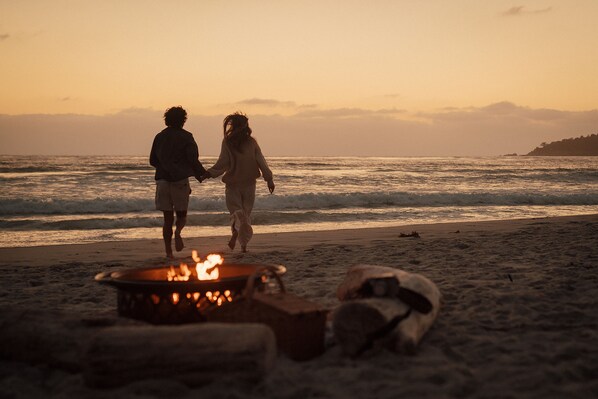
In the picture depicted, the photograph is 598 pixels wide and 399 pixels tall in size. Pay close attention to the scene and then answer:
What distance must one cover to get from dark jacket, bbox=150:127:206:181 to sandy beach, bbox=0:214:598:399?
136cm

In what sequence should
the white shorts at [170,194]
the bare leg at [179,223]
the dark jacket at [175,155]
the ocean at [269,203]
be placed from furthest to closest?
the ocean at [269,203] → the bare leg at [179,223] → the white shorts at [170,194] → the dark jacket at [175,155]

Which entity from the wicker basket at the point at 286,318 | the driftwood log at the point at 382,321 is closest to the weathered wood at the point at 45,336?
the wicker basket at the point at 286,318

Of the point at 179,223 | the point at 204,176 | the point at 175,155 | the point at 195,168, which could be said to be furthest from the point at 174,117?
the point at 179,223

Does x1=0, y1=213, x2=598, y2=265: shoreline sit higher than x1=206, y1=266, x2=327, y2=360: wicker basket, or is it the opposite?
x1=206, y1=266, x2=327, y2=360: wicker basket

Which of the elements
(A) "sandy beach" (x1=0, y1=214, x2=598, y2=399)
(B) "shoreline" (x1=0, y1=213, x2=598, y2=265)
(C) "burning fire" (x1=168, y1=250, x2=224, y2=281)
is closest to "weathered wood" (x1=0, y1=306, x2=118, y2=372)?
(A) "sandy beach" (x1=0, y1=214, x2=598, y2=399)

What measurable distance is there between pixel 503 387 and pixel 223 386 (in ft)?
5.14

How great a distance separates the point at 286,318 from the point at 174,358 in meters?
0.83

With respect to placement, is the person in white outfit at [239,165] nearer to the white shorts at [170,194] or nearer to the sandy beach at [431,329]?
the white shorts at [170,194]

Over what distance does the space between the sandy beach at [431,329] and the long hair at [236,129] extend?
5.66 ft

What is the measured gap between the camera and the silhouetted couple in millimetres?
7840

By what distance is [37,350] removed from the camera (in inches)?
150

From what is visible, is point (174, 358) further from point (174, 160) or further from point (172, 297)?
point (174, 160)

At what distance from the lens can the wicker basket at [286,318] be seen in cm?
382

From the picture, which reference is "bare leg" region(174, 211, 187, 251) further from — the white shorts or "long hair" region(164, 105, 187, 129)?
"long hair" region(164, 105, 187, 129)
